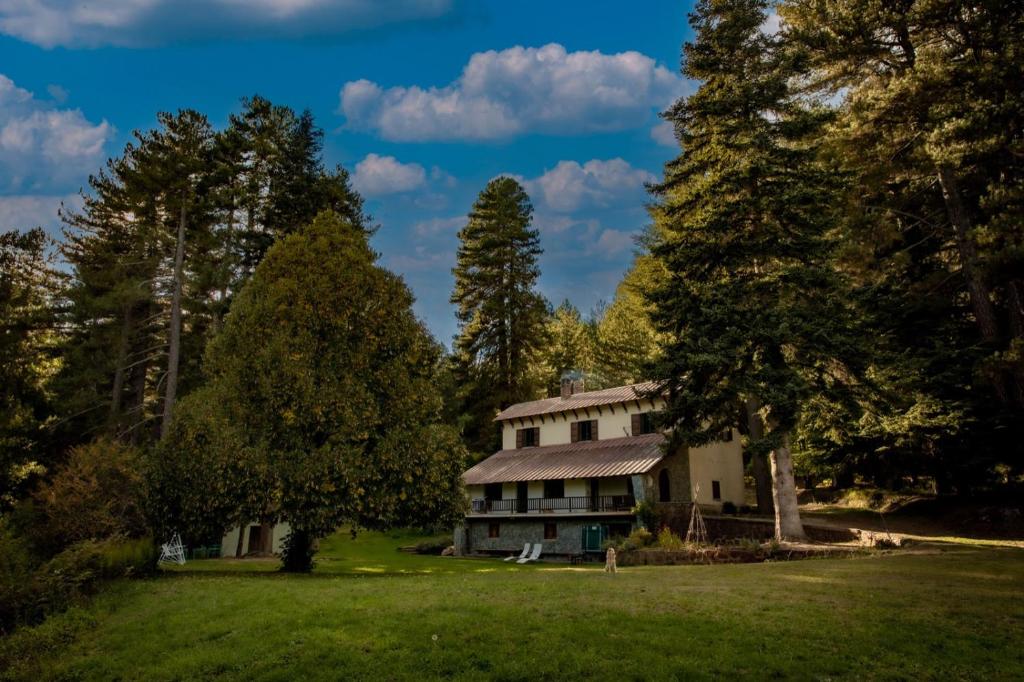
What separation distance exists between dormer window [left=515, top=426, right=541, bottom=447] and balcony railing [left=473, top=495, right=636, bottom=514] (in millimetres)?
5086

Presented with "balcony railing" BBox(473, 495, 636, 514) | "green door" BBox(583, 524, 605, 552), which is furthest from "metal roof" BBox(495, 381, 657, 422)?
"green door" BBox(583, 524, 605, 552)

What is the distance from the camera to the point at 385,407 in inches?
779

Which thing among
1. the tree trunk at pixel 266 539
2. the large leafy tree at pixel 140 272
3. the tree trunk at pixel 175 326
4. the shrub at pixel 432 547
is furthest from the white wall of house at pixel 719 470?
the large leafy tree at pixel 140 272

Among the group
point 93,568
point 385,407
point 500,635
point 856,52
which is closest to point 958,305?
point 856,52

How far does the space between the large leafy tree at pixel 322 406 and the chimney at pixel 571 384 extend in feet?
65.8

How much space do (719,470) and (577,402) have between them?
8.93 metres

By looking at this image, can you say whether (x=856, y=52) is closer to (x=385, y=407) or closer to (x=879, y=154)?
(x=879, y=154)

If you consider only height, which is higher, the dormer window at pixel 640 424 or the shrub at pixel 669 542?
the dormer window at pixel 640 424

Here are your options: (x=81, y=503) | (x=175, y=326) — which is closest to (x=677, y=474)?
(x=175, y=326)

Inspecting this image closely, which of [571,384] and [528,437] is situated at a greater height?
[571,384]

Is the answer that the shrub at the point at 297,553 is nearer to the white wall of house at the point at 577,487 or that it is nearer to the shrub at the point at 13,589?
the shrub at the point at 13,589

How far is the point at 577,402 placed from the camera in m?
38.7

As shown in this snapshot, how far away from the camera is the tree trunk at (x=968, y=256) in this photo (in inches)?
975

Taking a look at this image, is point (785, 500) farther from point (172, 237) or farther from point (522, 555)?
point (172, 237)
